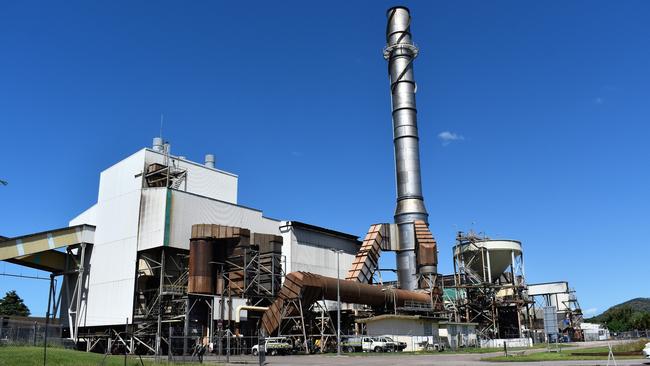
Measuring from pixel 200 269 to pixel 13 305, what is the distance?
240ft

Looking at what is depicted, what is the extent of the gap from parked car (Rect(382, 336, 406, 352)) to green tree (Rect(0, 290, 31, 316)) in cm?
8995

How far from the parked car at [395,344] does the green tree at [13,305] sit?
3541 inches

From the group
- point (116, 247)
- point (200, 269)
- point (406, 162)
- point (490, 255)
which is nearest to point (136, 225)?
point (116, 247)

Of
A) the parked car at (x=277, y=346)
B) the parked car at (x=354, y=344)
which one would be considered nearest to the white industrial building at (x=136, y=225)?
the parked car at (x=277, y=346)

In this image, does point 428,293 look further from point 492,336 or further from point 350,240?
point 350,240

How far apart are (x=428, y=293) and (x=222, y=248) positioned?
27697mm

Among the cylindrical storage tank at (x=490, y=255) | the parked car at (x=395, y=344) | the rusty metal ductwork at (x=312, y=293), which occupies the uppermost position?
the cylindrical storage tank at (x=490, y=255)

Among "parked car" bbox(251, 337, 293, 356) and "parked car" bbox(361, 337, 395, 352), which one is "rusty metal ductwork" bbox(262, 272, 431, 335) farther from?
"parked car" bbox(361, 337, 395, 352)

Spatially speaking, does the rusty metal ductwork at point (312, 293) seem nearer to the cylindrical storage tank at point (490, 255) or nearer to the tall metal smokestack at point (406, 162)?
the tall metal smokestack at point (406, 162)

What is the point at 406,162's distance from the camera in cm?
8006

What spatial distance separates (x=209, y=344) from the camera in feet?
197

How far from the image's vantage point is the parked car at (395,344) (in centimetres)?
5341

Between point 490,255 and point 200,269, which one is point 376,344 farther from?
point 490,255

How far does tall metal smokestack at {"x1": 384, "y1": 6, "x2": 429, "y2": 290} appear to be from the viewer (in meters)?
79.0
